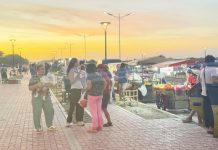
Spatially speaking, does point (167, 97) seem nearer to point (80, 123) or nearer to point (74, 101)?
point (80, 123)

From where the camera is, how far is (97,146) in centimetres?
979

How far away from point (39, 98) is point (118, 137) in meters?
2.36

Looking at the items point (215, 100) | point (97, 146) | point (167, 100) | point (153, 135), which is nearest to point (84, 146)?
point (97, 146)

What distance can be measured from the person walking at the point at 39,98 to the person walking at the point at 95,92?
3.20 ft

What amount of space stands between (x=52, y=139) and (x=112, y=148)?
176 centimetres

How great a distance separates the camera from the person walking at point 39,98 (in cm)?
1195

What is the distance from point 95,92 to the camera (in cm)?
1179

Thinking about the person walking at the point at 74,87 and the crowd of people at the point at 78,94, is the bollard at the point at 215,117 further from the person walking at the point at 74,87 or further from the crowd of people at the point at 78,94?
the person walking at the point at 74,87

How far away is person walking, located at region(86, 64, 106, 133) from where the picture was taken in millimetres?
11758

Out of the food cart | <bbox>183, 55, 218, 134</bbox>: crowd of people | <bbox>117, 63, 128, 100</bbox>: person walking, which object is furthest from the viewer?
<bbox>117, 63, 128, 100</bbox>: person walking

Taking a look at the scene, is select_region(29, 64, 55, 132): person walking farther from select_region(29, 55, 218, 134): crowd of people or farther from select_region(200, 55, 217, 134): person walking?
select_region(200, 55, 217, 134): person walking

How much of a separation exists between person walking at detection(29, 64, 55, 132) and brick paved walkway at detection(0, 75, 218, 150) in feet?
0.91

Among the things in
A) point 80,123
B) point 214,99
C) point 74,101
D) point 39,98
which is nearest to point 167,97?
point 80,123

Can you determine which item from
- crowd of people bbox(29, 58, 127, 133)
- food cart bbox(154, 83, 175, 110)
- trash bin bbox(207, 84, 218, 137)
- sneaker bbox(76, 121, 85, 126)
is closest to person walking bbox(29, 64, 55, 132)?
crowd of people bbox(29, 58, 127, 133)
